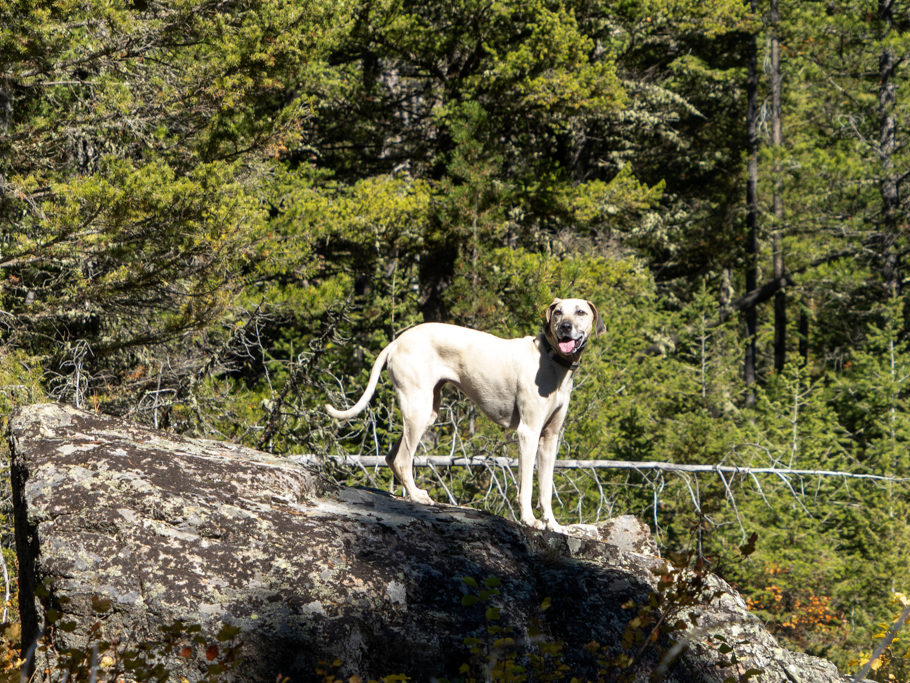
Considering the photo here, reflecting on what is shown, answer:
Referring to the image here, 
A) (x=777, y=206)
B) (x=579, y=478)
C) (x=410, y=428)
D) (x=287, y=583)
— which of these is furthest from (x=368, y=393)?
(x=777, y=206)

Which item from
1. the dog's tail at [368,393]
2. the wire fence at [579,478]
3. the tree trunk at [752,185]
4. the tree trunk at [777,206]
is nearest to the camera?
the dog's tail at [368,393]

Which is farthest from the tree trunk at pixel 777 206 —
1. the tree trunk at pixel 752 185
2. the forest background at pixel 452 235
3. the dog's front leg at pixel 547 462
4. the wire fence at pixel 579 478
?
the dog's front leg at pixel 547 462

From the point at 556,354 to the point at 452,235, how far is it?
7660 millimetres

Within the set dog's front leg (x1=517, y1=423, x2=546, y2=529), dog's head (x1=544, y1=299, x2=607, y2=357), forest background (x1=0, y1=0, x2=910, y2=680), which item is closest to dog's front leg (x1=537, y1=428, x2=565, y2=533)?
dog's front leg (x1=517, y1=423, x2=546, y2=529)

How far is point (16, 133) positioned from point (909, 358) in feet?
47.1

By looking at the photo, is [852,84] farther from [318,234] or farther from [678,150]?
[318,234]

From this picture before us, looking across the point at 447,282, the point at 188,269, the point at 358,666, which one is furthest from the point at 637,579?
the point at 447,282

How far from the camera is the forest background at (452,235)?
8.52 meters

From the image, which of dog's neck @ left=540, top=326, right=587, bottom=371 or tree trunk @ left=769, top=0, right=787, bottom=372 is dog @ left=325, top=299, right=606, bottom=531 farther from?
tree trunk @ left=769, top=0, right=787, bottom=372

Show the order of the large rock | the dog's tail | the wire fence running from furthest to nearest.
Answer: the wire fence
the dog's tail
the large rock

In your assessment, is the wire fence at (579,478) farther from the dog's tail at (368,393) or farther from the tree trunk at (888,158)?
the tree trunk at (888,158)

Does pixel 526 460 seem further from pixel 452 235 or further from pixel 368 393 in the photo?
pixel 452 235

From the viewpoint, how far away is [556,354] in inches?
219

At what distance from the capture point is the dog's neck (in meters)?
5.53
